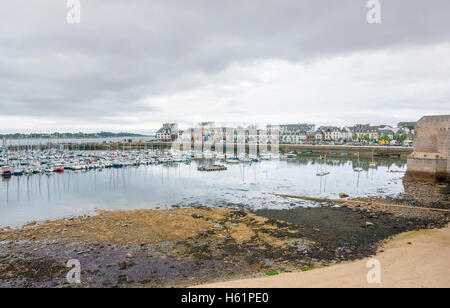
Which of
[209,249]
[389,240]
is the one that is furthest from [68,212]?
[389,240]

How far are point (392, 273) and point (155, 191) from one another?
24.8 meters

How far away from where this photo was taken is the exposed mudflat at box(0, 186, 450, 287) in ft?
33.8

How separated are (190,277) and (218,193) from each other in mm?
17699

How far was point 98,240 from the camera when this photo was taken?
550 inches

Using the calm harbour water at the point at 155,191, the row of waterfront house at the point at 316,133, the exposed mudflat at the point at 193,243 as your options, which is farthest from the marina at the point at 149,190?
the row of waterfront house at the point at 316,133

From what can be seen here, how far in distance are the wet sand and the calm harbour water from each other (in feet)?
35.2

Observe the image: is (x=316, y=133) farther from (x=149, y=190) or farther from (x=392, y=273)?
(x=392, y=273)

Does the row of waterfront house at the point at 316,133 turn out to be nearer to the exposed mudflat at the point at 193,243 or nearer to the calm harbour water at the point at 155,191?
the calm harbour water at the point at 155,191

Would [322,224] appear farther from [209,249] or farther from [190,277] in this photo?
[190,277]

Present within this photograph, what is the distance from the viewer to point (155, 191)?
29328mm

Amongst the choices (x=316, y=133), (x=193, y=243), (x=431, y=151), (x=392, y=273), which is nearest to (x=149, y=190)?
(x=193, y=243)

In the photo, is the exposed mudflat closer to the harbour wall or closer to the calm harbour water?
the calm harbour water

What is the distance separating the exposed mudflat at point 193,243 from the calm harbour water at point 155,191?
3.52m

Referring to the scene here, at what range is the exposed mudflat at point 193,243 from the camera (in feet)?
33.8
